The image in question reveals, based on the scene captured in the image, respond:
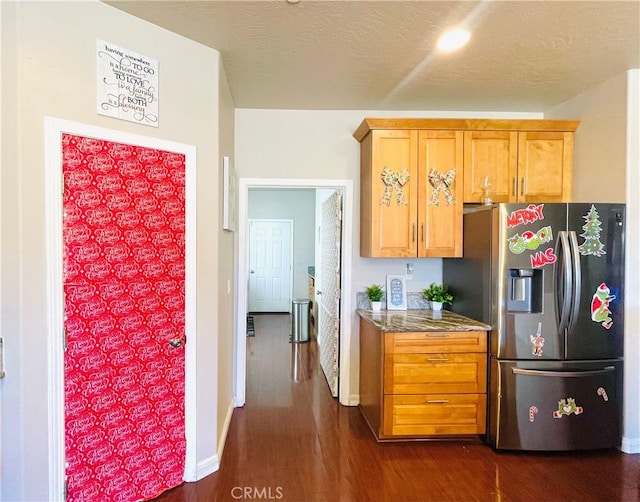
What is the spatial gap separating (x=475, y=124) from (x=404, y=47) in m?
1.05

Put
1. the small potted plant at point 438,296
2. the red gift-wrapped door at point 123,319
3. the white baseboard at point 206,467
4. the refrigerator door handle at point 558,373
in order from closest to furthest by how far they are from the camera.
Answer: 1. the red gift-wrapped door at point 123,319
2. the white baseboard at point 206,467
3. the refrigerator door handle at point 558,373
4. the small potted plant at point 438,296

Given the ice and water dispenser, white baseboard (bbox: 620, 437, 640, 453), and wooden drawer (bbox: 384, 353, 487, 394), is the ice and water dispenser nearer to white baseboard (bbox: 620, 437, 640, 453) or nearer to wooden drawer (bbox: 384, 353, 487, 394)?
wooden drawer (bbox: 384, 353, 487, 394)

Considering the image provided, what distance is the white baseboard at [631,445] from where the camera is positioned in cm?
271

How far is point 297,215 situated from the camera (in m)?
8.04

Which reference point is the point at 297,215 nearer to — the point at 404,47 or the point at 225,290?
the point at 225,290

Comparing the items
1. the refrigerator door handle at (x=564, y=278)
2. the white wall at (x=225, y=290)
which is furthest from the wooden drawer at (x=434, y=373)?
the white wall at (x=225, y=290)

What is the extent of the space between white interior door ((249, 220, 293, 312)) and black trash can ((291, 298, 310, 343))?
88.5 inches

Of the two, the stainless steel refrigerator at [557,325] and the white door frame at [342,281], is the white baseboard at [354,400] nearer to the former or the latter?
the white door frame at [342,281]

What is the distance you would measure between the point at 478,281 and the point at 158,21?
2.64 meters

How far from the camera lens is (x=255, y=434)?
9.54ft

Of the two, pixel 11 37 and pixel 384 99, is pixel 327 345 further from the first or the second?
pixel 11 37

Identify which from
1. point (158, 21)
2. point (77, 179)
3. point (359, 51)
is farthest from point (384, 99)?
point (77, 179)

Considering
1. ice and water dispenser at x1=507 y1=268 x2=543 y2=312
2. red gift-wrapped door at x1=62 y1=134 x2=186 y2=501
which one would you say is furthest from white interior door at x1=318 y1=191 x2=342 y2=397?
red gift-wrapped door at x1=62 y1=134 x2=186 y2=501

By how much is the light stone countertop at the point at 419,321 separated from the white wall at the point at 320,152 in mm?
289
